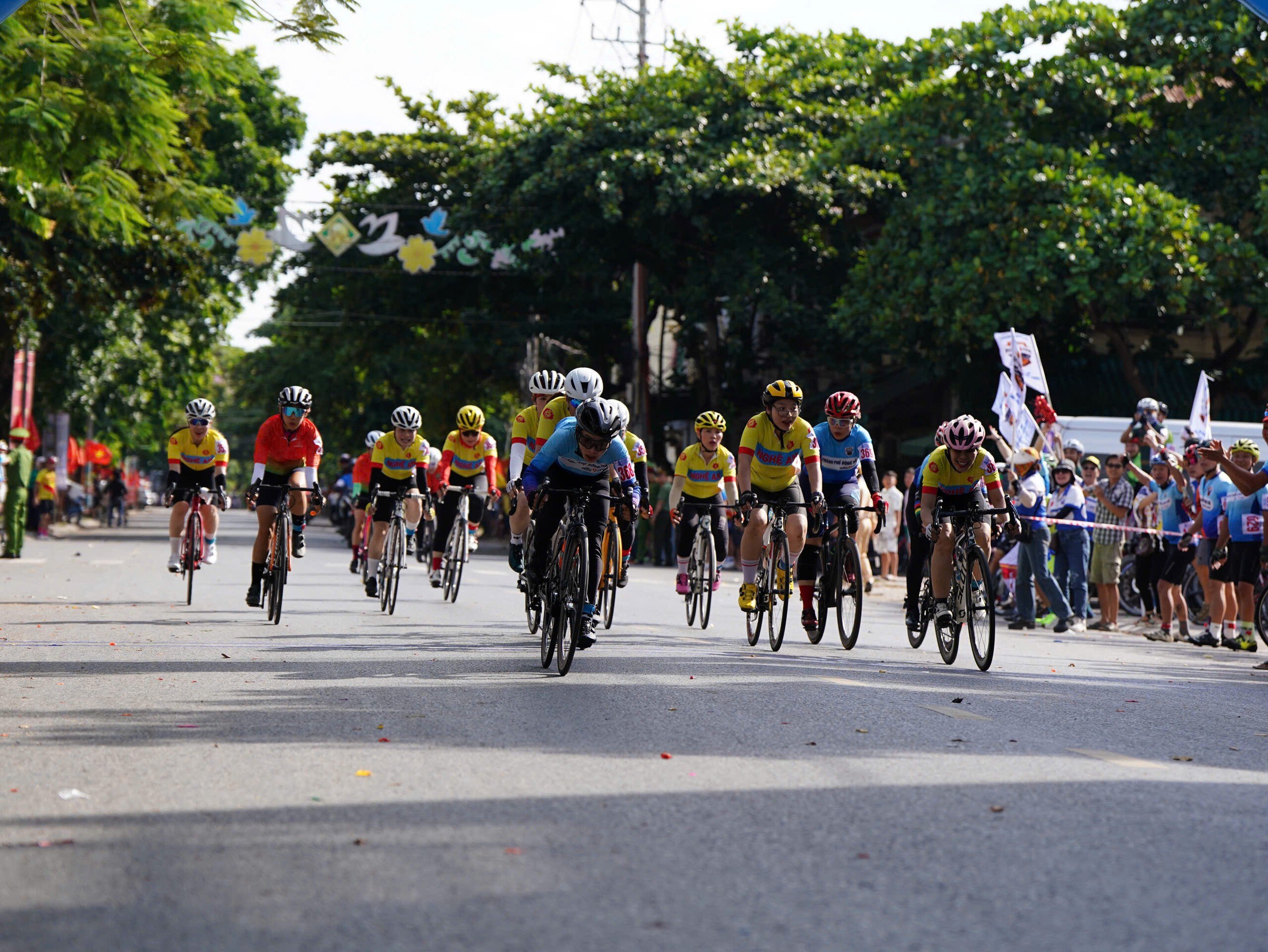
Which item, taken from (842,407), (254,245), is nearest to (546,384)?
(842,407)

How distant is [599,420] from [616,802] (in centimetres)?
457

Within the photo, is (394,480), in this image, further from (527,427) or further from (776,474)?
(776,474)

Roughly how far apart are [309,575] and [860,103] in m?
17.6

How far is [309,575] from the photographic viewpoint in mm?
23156

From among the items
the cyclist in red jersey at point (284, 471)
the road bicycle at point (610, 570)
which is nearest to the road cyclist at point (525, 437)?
the road bicycle at point (610, 570)

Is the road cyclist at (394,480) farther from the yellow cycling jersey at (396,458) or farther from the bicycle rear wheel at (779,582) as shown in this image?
the bicycle rear wheel at (779,582)

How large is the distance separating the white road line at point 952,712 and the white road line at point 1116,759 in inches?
38.7

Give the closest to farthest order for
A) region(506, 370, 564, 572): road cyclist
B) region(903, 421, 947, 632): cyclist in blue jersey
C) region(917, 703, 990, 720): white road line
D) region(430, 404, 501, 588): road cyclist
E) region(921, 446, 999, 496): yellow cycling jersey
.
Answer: region(917, 703, 990, 720): white road line < region(921, 446, 999, 496): yellow cycling jersey < region(903, 421, 947, 632): cyclist in blue jersey < region(506, 370, 564, 572): road cyclist < region(430, 404, 501, 588): road cyclist

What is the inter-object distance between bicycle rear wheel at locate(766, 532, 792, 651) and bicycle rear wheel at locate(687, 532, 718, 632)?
2161 millimetres

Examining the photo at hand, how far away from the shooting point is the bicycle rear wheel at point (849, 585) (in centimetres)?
1280

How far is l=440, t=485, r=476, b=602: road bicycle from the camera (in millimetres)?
16859

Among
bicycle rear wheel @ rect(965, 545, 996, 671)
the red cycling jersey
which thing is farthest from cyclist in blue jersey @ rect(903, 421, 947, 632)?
the red cycling jersey

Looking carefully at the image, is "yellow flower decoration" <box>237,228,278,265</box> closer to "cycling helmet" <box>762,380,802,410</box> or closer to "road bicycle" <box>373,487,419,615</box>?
"road bicycle" <box>373,487,419,615</box>

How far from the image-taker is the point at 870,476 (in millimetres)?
13297
